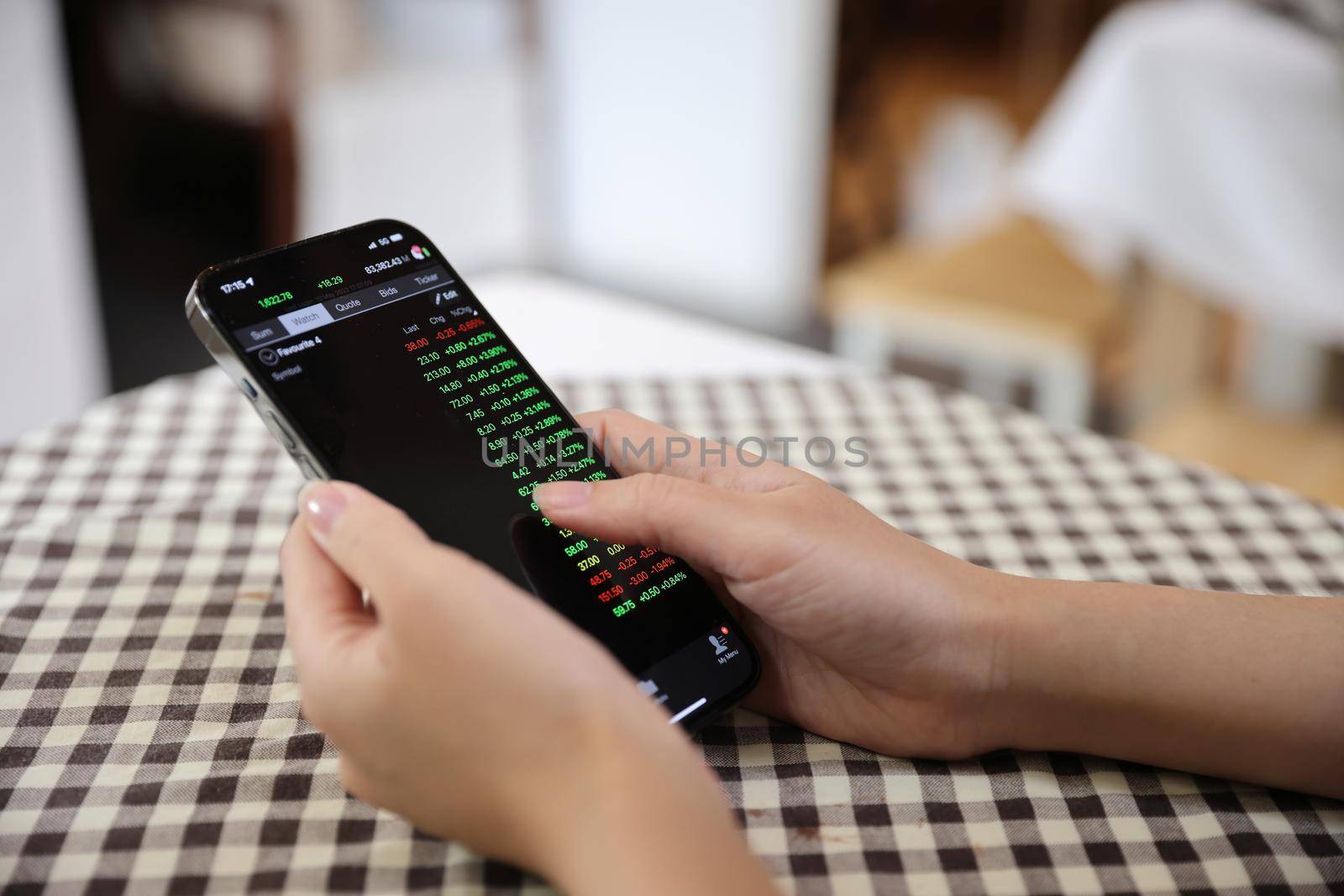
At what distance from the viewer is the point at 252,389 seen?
1.35 ft

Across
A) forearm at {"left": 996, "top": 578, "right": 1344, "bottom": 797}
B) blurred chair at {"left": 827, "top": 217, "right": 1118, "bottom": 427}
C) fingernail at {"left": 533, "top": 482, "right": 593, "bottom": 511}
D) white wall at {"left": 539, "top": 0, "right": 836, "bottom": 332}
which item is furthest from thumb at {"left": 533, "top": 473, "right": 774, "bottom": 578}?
white wall at {"left": 539, "top": 0, "right": 836, "bottom": 332}

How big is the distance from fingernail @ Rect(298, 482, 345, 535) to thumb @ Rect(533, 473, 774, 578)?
7 cm

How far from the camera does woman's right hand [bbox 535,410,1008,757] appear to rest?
0.39 metres

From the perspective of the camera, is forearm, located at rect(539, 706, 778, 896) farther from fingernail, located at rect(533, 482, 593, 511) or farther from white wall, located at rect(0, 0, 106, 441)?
white wall, located at rect(0, 0, 106, 441)

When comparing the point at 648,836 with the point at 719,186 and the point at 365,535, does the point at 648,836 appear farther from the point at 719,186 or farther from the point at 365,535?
the point at 719,186

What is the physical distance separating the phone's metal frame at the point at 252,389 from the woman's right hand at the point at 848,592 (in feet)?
0.30

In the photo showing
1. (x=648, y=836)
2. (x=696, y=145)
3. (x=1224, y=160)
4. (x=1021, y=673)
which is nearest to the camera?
(x=648, y=836)

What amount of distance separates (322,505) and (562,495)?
9 cm

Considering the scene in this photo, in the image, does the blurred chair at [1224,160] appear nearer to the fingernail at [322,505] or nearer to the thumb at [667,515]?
the thumb at [667,515]

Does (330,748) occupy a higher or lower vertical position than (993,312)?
higher

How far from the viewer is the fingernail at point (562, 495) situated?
40 cm

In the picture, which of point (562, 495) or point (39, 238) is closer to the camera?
point (562, 495)

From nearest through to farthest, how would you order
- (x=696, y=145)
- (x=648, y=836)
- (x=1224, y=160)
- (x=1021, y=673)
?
(x=648, y=836) < (x=1021, y=673) < (x=1224, y=160) < (x=696, y=145)

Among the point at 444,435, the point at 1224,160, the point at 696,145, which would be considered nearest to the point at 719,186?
the point at 696,145
